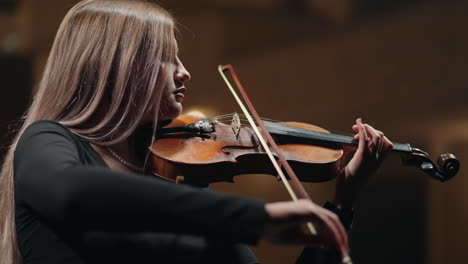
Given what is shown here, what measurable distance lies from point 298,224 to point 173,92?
38 cm

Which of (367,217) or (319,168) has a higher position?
(319,168)

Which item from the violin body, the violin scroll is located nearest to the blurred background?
the violin scroll

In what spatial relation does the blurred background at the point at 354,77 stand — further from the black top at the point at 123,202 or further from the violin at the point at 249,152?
the black top at the point at 123,202

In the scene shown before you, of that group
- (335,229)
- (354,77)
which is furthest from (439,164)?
(354,77)

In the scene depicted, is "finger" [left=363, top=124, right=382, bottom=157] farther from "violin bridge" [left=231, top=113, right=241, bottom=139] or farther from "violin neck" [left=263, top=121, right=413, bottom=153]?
"violin bridge" [left=231, top=113, right=241, bottom=139]

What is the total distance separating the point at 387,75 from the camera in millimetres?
1705

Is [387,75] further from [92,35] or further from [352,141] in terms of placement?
[92,35]

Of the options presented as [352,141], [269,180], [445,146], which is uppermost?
[352,141]

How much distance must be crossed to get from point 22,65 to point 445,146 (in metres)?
1.37

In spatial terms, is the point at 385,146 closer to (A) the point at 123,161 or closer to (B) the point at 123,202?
(A) the point at 123,161

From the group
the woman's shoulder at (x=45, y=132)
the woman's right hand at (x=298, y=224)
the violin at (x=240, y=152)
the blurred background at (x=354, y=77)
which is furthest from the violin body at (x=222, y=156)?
the blurred background at (x=354, y=77)

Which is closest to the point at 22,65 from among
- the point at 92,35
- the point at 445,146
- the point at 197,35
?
the point at 197,35

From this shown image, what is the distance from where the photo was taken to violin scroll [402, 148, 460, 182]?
0.95 metres

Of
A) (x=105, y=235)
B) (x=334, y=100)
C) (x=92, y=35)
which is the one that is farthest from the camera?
(x=334, y=100)
